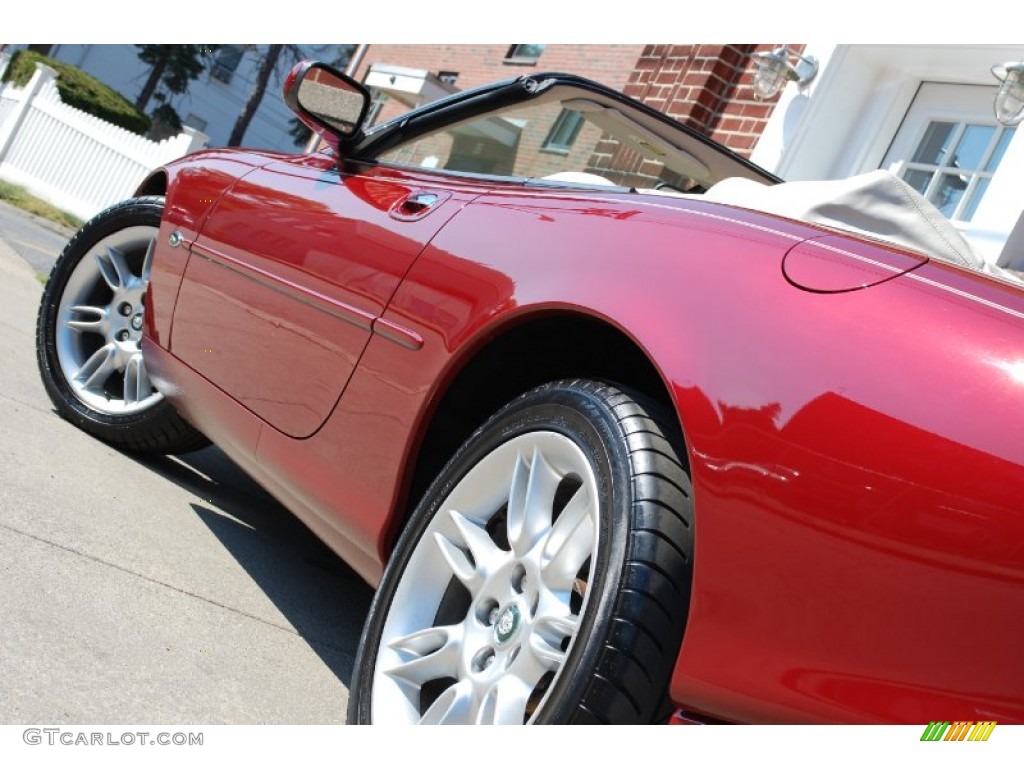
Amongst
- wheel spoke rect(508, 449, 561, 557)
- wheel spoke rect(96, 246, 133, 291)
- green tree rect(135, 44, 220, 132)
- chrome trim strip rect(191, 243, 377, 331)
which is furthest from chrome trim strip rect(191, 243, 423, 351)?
green tree rect(135, 44, 220, 132)

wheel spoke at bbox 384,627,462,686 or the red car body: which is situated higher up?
the red car body

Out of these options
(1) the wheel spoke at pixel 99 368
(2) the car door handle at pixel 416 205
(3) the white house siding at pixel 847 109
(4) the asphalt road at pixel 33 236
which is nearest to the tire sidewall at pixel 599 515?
(2) the car door handle at pixel 416 205

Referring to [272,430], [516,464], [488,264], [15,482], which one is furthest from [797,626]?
[15,482]

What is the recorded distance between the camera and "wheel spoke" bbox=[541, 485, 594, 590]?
1.88 meters

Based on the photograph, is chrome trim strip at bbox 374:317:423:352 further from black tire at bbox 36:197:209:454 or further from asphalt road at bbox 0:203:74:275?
asphalt road at bbox 0:203:74:275

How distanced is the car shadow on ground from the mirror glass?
124cm

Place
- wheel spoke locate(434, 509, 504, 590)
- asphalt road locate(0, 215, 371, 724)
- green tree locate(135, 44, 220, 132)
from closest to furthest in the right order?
wheel spoke locate(434, 509, 504, 590) < asphalt road locate(0, 215, 371, 724) < green tree locate(135, 44, 220, 132)

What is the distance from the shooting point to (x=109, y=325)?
164 inches

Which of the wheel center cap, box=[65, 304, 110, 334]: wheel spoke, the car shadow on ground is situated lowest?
the car shadow on ground

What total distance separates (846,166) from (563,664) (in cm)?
603

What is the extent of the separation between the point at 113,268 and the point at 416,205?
73.3 inches

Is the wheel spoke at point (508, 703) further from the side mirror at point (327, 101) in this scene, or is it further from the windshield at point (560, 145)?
the side mirror at point (327, 101)
